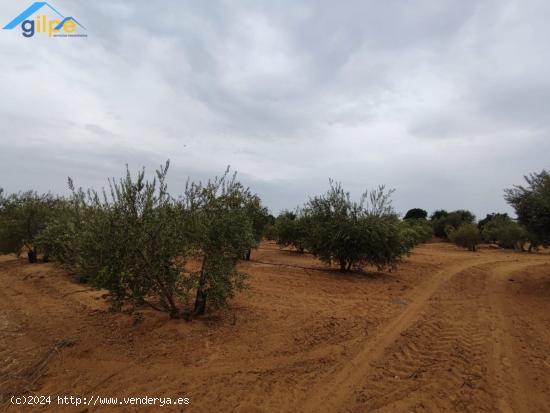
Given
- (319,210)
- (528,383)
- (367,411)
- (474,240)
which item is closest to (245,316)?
(367,411)

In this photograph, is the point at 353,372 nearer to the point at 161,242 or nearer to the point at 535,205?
the point at 161,242

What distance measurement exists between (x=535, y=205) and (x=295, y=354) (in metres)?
10.1

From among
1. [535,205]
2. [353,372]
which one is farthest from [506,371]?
[535,205]

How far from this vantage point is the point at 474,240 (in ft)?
106

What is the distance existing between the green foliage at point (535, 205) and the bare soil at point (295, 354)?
2.39 metres

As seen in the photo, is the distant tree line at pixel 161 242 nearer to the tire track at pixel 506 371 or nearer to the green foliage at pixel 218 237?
the green foliage at pixel 218 237

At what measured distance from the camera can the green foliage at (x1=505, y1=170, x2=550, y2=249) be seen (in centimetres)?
1116

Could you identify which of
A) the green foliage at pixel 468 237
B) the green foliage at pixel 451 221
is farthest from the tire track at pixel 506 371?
the green foliage at pixel 451 221

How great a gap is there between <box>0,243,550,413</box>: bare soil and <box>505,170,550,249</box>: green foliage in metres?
2.39

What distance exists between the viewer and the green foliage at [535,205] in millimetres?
11164

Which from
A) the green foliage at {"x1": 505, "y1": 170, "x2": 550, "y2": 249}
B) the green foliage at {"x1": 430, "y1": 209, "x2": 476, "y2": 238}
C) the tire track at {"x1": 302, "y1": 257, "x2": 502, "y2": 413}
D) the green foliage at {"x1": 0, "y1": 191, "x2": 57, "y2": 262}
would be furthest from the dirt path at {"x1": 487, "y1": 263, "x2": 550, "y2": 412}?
the green foliage at {"x1": 430, "y1": 209, "x2": 476, "y2": 238}

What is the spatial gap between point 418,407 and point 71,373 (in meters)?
5.03

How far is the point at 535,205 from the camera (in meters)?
11.3

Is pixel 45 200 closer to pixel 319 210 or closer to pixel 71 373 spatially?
pixel 319 210
